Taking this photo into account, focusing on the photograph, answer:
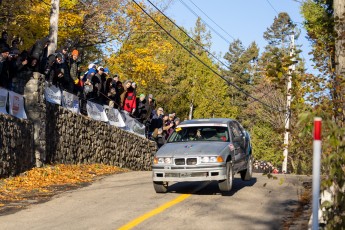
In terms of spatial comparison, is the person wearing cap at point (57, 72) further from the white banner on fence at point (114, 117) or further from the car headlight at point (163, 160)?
the car headlight at point (163, 160)

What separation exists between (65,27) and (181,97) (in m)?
26.6

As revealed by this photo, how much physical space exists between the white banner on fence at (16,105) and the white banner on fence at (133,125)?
959 centimetres

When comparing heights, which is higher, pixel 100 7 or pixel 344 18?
pixel 100 7

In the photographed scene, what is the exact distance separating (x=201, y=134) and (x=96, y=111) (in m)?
10.0

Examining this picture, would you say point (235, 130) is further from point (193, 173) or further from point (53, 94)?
point (53, 94)

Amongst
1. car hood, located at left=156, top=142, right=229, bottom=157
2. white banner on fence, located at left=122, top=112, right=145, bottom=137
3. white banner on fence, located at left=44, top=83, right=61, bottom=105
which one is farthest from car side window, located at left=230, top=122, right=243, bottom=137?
white banner on fence, located at left=122, top=112, right=145, bottom=137

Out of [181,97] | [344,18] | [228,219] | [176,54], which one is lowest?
[228,219]

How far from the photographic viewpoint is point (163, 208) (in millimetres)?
13320

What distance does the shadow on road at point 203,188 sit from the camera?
15.7m

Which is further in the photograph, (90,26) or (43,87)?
(90,26)

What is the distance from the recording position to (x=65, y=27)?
119ft

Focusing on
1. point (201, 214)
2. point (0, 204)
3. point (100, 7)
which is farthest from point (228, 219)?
point (100, 7)

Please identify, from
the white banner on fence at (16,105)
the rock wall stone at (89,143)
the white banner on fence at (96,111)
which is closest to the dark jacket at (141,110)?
the rock wall stone at (89,143)

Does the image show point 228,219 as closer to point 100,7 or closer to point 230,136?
point 230,136
